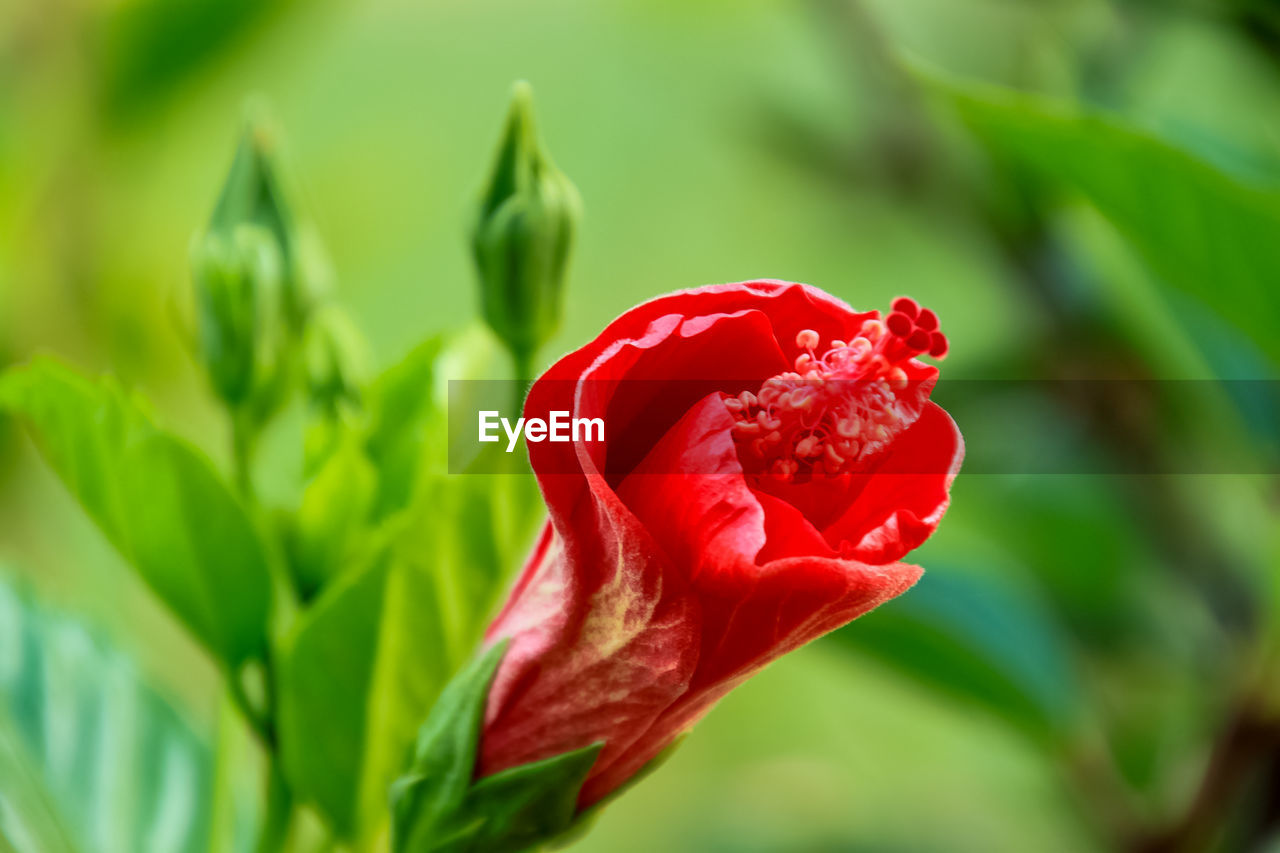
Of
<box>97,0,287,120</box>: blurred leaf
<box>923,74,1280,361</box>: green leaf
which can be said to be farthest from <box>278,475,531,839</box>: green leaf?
<box>97,0,287,120</box>: blurred leaf

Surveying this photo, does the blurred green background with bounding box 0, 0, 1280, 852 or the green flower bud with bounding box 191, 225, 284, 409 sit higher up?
the green flower bud with bounding box 191, 225, 284, 409

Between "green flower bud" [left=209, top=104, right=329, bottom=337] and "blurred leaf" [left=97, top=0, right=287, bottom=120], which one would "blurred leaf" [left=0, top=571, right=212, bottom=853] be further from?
"blurred leaf" [left=97, top=0, right=287, bottom=120]

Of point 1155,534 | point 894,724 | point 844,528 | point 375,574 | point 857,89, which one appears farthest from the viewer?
point 894,724

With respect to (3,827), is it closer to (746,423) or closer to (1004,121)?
(746,423)

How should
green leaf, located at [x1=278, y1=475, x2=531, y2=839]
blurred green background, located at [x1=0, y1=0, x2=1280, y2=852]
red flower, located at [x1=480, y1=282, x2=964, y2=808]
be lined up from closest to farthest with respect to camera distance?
red flower, located at [x1=480, y1=282, x2=964, y2=808] < green leaf, located at [x1=278, y1=475, x2=531, y2=839] < blurred green background, located at [x1=0, y1=0, x2=1280, y2=852]

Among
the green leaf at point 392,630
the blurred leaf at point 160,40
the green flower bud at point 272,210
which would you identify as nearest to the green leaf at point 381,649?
A: the green leaf at point 392,630

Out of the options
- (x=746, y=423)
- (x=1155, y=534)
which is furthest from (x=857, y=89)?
(x=746, y=423)

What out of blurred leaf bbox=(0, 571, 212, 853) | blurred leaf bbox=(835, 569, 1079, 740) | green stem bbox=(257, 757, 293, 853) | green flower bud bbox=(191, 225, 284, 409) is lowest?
blurred leaf bbox=(835, 569, 1079, 740)
